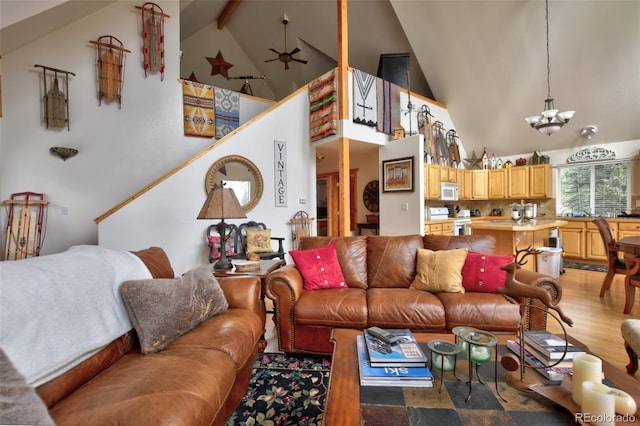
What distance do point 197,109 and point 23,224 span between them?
3112mm

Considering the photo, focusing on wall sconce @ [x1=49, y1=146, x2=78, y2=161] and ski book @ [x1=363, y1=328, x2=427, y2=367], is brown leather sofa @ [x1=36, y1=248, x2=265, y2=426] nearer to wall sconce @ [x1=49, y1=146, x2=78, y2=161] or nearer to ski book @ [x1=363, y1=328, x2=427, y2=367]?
ski book @ [x1=363, y1=328, x2=427, y2=367]

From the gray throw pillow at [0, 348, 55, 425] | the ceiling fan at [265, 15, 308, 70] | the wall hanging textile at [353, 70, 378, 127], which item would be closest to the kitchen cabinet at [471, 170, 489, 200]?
the wall hanging textile at [353, 70, 378, 127]

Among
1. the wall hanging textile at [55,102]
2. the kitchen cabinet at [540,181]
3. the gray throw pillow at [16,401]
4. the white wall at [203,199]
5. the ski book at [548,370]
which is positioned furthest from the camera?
the kitchen cabinet at [540,181]

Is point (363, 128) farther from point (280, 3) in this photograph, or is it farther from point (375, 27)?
point (280, 3)

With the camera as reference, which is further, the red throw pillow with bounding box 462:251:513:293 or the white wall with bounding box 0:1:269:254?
the white wall with bounding box 0:1:269:254

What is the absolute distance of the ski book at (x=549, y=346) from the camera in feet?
3.89

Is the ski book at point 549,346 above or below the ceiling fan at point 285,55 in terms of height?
below

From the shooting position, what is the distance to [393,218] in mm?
5098

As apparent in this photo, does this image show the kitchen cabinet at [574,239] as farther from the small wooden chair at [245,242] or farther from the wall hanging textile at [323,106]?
the small wooden chair at [245,242]

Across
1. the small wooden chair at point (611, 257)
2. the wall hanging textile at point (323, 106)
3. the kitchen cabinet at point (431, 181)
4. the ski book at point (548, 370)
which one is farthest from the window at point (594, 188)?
the ski book at point (548, 370)

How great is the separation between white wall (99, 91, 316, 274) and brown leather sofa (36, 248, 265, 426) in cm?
260

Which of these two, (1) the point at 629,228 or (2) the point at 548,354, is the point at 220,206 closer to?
(2) the point at 548,354

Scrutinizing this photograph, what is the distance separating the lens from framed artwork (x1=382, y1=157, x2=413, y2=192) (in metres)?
4.75

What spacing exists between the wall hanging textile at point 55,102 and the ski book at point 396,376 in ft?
18.2
